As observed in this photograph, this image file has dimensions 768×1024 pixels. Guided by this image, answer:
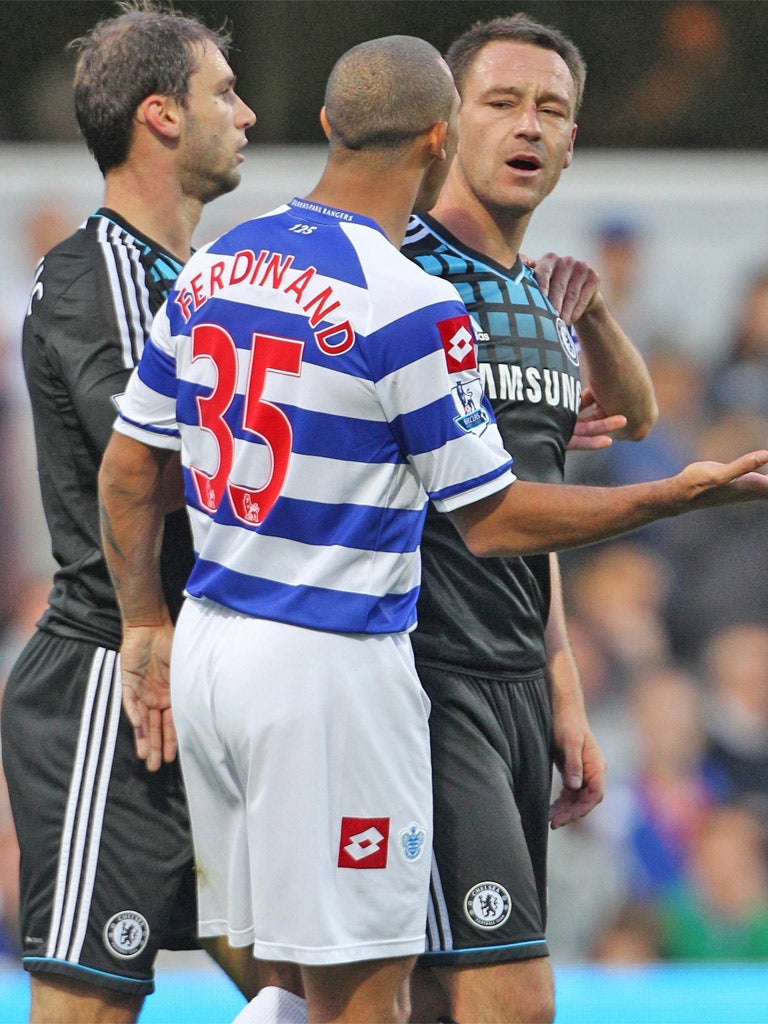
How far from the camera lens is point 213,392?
230 cm

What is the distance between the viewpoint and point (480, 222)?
9.66 ft

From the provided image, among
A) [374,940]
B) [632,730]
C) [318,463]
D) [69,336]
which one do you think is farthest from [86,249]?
[632,730]

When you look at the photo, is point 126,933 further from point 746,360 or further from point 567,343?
point 746,360

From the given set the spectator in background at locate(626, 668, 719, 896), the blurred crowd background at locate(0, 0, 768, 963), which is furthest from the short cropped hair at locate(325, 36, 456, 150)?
the spectator in background at locate(626, 668, 719, 896)

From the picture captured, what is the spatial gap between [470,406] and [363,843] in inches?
26.0

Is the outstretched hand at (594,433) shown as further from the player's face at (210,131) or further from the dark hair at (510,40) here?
the player's face at (210,131)

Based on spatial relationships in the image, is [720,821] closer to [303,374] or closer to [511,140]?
[511,140]

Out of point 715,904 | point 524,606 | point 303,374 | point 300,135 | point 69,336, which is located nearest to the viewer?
point 303,374

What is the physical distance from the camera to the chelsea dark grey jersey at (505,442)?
2768mm

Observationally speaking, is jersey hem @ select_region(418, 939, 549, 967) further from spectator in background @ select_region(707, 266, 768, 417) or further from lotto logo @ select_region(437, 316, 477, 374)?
spectator in background @ select_region(707, 266, 768, 417)

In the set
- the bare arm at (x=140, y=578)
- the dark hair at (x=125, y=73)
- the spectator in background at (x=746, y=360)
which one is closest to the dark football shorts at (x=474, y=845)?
the bare arm at (x=140, y=578)

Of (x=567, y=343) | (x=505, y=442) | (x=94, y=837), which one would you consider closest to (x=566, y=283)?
(x=567, y=343)

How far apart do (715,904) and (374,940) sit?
4.05 m

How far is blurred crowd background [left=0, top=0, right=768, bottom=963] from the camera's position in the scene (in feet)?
19.5
